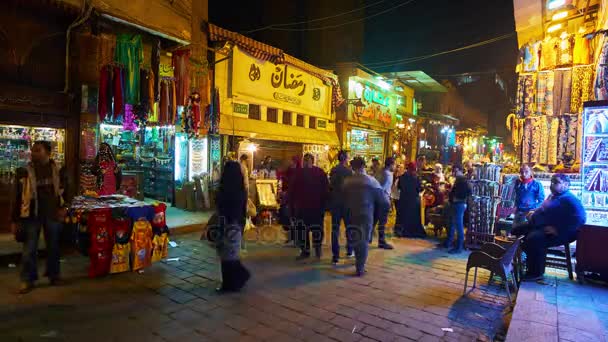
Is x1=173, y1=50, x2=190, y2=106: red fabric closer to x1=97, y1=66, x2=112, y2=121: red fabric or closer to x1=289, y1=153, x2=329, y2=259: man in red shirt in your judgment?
x1=97, y1=66, x2=112, y2=121: red fabric

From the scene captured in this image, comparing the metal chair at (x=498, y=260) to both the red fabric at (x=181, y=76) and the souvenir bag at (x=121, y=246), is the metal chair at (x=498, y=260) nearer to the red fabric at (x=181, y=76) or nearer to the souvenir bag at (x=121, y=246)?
the souvenir bag at (x=121, y=246)

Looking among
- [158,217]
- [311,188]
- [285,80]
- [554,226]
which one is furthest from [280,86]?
[554,226]

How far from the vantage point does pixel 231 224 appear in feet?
17.5

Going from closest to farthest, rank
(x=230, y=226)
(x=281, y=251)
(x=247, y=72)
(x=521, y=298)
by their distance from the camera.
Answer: (x=521, y=298)
(x=230, y=226)
(x=281, y=251)
(x=247, y=72)

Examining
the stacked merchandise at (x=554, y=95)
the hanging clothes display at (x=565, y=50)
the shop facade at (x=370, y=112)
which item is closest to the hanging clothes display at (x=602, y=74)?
the stacked merchandise at (x=554, y=95)

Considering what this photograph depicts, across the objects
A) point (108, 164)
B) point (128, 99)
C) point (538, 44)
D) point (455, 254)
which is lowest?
point (455, 254)

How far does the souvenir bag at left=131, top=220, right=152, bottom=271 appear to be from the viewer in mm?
5824

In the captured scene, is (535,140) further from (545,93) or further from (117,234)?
(117,234)

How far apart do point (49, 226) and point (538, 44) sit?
34.2 feet

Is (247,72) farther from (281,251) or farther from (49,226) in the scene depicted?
(49,226)

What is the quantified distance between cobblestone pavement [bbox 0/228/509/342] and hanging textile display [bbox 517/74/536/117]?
166 inches

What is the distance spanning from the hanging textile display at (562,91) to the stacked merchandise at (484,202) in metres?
1.78

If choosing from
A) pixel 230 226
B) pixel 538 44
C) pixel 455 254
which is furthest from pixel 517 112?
pixel 230 226

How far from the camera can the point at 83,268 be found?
19.9ft
